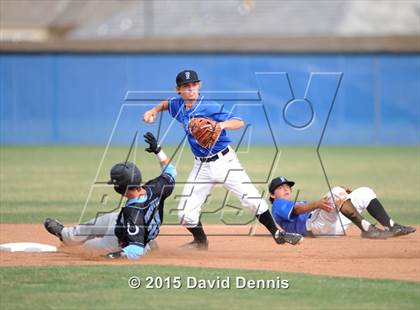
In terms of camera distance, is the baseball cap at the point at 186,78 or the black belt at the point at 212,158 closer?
the baseball cap at the point at 186,78

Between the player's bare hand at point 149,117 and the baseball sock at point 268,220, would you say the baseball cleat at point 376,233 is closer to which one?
the baseball sock at point 268,220

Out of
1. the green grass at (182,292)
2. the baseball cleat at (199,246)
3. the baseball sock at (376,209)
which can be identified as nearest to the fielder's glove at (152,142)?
the baseball cleat at (199,246)

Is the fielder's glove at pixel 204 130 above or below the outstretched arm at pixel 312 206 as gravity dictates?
above

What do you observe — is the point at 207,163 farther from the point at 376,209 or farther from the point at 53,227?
the point at 376,209

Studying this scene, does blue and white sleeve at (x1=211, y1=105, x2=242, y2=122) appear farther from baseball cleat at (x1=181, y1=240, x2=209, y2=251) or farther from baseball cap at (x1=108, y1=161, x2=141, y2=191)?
baseball cleat at (x1=181, y1=240, x2=209, y2=251)

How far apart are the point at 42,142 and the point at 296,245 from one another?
759 inches

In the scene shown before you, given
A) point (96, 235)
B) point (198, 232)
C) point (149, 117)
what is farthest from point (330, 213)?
point (96, 235)

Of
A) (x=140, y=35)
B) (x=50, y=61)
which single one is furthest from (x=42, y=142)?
(x=140, y=35)

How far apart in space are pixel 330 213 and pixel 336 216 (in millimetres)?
82

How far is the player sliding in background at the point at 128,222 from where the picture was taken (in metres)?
8.74

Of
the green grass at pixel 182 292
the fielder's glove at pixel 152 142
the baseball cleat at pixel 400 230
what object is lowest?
the green grass at pixel 182 292

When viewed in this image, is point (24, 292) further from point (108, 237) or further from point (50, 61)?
point (50, 61)

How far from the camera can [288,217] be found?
32.7ft

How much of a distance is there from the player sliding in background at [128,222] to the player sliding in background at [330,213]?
1.28 meters
